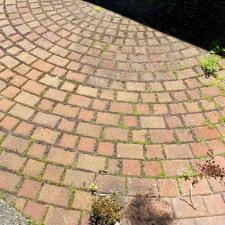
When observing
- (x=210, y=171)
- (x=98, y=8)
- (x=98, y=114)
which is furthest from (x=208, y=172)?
(x=98, y=8)

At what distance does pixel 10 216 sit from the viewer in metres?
3.36

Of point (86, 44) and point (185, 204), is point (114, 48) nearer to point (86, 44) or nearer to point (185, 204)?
point (86, 44)

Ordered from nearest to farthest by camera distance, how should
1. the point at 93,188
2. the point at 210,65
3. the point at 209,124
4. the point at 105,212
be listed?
1. the point at 105,212
2. the point at 93,188
3. the point at 209,124
4. the point at 210,65

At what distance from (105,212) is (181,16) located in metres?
3.73

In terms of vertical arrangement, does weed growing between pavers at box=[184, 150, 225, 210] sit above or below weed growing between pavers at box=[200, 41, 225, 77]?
below

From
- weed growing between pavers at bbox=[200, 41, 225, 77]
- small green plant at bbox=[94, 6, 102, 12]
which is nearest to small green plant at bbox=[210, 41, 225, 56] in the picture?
weed growing between pavers at bbox=[200, 41, 225, 77]

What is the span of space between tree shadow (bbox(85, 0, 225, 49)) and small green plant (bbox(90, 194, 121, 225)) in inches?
116

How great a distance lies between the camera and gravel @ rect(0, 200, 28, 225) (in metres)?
3.32

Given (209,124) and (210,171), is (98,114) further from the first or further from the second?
(210,171)

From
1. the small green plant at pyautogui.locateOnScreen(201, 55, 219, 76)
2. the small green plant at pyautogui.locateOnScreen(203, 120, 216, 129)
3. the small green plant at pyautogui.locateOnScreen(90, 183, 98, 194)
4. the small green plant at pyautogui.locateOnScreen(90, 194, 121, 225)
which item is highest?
the small green plant at pyautogui.locateOnScreen(201, 55, 219, 76)

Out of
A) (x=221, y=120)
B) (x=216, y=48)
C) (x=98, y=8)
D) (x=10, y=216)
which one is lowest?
(x=10, y=216)

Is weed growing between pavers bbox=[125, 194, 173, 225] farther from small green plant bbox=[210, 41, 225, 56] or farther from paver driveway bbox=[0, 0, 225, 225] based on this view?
small green plant bbox=[210, 41, 225, 56]

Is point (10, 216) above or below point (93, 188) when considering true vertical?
below

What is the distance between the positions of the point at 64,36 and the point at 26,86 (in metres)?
1.19
